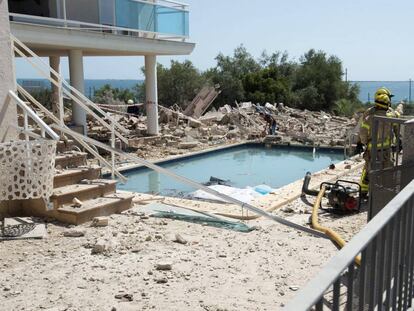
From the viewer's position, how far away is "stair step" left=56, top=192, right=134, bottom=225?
6555mm

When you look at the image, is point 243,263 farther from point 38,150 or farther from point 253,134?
point 253,134

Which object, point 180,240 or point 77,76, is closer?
point 180,240

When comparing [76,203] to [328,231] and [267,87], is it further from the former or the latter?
[267,87]

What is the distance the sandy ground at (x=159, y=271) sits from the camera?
4238 mm

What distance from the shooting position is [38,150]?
6.12m

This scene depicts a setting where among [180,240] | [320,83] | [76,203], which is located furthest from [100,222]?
[320,83]

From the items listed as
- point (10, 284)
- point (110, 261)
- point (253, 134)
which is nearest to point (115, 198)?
point (110, 261)

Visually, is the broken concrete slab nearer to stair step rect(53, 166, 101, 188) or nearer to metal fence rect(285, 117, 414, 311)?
stair step rect(53, 166, 101, 188)

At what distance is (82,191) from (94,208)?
0.43 m

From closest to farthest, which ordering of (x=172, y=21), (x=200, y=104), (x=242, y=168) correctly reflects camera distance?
1. (x=242, y=168)
2. (x=172, y=21)
3. (x=200, y=104)

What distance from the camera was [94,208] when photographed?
6.82m

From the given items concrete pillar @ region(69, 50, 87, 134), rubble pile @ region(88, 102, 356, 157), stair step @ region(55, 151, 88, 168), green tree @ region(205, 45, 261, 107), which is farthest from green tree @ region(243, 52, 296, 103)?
stair step @ region(55, 151, 88, 168)

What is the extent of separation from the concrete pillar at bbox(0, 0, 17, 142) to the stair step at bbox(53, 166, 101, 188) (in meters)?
0.93

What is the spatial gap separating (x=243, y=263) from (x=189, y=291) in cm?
94
